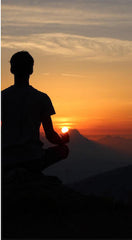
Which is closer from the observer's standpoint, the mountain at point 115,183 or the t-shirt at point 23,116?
the t-shirt at point 23,116

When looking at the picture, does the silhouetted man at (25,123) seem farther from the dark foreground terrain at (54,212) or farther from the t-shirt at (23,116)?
the dark foreground terrain at (54,212)

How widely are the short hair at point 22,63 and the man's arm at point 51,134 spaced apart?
0.93 metres

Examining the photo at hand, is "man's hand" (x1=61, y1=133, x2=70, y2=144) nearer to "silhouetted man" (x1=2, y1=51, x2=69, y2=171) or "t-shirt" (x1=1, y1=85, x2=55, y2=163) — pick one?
"silhouetted man" (x1=2, y1=51, x2=69, y2=171)

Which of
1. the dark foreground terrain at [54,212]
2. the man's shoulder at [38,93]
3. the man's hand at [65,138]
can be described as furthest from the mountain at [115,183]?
the dark foreground terrain at [54,212]

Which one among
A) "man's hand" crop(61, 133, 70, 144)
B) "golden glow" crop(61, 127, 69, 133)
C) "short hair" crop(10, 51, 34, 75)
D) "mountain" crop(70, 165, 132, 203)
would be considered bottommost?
"mountain" crop(70, 165, 132, 203)

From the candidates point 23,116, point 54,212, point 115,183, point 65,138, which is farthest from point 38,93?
point 115,183

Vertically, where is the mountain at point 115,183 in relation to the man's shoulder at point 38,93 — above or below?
below

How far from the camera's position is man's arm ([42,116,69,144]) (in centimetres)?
882

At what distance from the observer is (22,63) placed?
28.8ft

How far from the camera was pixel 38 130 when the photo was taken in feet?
28.9

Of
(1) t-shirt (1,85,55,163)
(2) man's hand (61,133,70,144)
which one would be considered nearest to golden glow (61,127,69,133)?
(2) man's hand (61,133,70,144)

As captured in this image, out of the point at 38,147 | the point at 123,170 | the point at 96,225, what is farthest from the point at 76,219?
the point at 123,170

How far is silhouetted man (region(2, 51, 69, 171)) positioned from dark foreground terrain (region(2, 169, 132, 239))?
1.26 feet

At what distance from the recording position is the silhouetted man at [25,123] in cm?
864
